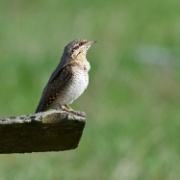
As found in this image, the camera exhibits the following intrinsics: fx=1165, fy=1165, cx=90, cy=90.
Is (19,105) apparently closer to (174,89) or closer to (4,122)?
(174,89)

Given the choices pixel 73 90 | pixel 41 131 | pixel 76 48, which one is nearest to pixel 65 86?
pixel 73 90

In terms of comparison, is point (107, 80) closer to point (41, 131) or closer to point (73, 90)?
point (73, 90)

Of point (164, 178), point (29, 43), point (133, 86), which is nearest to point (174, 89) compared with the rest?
point (133, 86)

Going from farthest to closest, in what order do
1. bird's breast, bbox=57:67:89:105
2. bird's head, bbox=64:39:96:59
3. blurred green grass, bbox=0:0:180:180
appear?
blurred green grass, bbox=0:0:180:180 → bird's head, bbox=64:39:96:59 → bird's breast, bbox=57:67:89:105

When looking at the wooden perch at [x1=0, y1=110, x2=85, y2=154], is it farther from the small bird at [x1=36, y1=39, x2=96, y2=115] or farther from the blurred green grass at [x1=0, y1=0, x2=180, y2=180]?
the blurred green grass at [x1=0, y1=0, x2=180, y2=180]

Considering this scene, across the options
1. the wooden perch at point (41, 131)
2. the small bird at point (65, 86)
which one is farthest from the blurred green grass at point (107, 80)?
the wooden perch at point (41, 131)

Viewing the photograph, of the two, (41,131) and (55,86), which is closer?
(41,131)

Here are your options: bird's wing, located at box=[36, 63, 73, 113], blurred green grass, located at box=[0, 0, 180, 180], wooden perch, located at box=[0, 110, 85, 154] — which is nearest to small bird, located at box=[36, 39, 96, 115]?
bird's wing, located at box=[36, 63, 73, 113]
